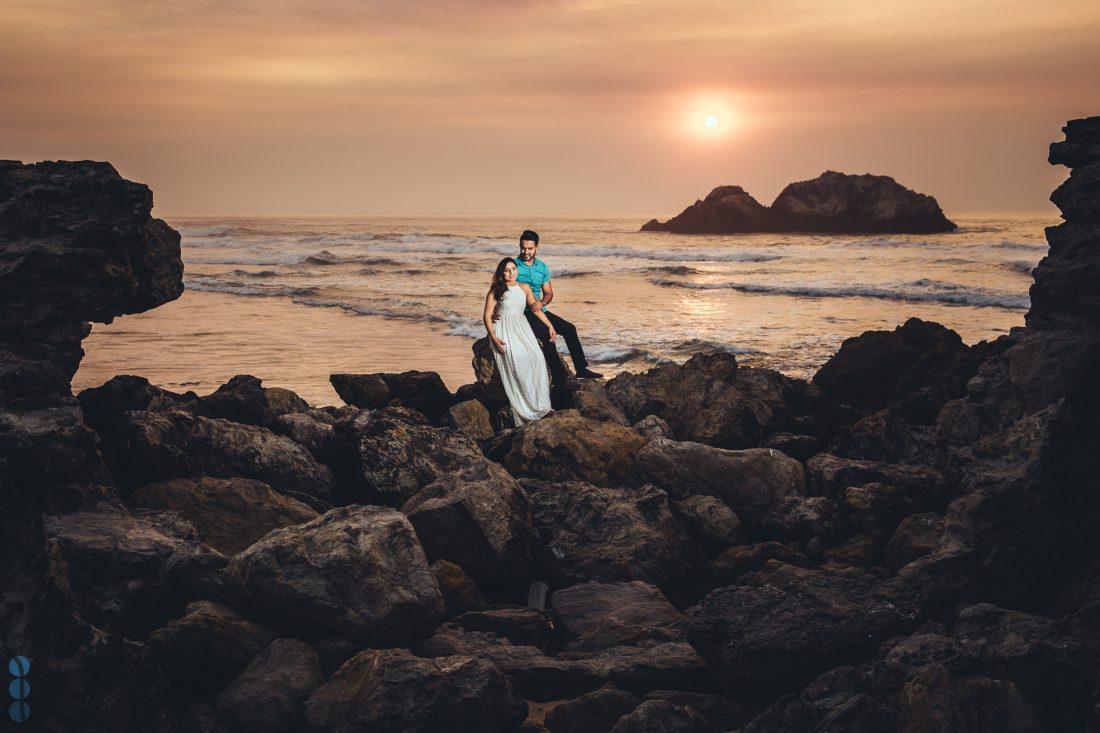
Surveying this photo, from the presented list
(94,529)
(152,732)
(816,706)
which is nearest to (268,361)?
(94,529)

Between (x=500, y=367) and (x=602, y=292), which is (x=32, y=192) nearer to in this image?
(x=500, y=367)

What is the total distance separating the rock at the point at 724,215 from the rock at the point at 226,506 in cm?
7106

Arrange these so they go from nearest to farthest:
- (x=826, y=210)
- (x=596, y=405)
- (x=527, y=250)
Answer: (x=596, y=405), (x=527, y=250), (x=826, y=210)

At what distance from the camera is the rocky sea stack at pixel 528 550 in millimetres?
4473

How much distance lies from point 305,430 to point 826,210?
222ft

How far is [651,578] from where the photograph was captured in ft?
21.7

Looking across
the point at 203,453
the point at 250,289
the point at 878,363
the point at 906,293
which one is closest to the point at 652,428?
the point at 878,363

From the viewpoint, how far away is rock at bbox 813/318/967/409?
10922 millimetres

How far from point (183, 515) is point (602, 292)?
26.9 m

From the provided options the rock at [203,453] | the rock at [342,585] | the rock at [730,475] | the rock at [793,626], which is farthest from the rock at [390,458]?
the rock at [793,626]

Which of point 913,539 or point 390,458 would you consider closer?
point 913,539

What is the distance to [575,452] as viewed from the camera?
27.3ft

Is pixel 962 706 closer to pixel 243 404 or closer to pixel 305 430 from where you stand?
pixel 305 430

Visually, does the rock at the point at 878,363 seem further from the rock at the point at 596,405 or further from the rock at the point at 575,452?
the rock at the point at 575,452
